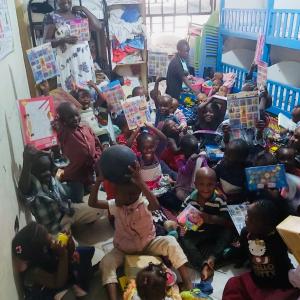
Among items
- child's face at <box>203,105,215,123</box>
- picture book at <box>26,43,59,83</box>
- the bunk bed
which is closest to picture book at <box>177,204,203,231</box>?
child's face at <box>203,105,215,123</box>

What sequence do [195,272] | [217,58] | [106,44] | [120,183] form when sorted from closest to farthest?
[120,183] < [195,272] < [106,44] < [217,58]

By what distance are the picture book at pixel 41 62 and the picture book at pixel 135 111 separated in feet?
2.09

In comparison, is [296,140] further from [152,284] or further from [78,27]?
[78,27]

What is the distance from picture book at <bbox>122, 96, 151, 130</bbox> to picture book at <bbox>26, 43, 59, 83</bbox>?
638 mm

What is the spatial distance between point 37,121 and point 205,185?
112 centimetres

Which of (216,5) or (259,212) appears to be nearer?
(259,212)

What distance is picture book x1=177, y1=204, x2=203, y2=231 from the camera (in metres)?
2.25

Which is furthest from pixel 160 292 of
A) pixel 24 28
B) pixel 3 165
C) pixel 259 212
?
pixel 24 28

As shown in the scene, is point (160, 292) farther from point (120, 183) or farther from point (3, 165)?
point (3, 165)

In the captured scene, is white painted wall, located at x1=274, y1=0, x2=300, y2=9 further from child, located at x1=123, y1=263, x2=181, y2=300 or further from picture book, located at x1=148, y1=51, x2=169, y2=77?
child, located at x1=123, y1=263, x2=181, y2=300

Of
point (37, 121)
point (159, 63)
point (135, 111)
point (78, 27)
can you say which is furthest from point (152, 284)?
point (159, 63)

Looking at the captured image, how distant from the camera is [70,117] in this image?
97.5 inches

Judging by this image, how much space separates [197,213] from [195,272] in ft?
1.23

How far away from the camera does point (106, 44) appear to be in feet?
14.6
